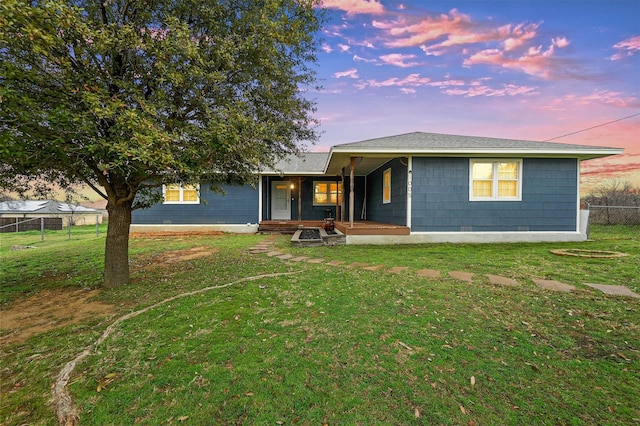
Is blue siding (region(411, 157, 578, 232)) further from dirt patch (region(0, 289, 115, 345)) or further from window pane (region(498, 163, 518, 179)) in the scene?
dirt patch (region(0, 289, 115, 345))

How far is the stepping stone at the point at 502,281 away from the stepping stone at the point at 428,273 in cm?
84

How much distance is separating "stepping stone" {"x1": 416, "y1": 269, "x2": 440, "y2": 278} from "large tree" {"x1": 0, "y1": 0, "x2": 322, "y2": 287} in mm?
3578

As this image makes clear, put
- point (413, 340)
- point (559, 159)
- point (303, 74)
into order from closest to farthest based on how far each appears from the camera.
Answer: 1. point (413, 340)
2. point (303, 74)
3. point (559, 159)

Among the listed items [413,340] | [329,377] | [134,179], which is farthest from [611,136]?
[134,179]

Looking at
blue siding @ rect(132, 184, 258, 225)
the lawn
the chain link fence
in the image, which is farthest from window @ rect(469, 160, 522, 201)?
blue siding @ rect(132, 184, 258, 225)

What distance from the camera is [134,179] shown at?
418cm

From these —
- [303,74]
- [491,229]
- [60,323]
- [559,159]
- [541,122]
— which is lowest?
[60,323]

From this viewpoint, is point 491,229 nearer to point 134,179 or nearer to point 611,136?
point 134,179

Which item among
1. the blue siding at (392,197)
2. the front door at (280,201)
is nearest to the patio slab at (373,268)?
the blue siding at (392,197)

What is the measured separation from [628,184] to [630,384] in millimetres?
21924

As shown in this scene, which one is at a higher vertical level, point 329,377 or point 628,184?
point 628,184

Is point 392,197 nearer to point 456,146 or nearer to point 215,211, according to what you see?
point 456,146

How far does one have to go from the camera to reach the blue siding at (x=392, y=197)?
30.0ft

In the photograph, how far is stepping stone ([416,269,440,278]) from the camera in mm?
4852
